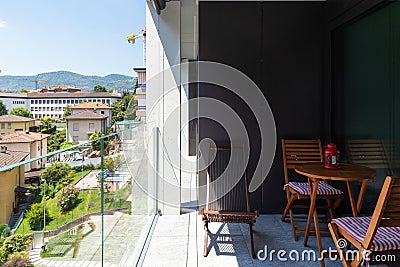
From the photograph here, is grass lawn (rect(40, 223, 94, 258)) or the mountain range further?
the mountain range

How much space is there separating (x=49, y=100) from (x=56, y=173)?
1.02 meters

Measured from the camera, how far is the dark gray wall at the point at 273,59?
3.94m

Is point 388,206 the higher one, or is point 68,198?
point 68,198

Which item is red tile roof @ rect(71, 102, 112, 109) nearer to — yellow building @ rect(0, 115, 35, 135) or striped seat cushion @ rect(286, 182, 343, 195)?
yellow building @ rect(0, 115, 35, 135)

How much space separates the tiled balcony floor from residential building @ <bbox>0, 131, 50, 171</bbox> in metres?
1.57

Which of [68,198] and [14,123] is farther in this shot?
[14,123]

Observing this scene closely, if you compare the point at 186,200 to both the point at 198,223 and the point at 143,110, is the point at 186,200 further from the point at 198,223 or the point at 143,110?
the point at 143,110

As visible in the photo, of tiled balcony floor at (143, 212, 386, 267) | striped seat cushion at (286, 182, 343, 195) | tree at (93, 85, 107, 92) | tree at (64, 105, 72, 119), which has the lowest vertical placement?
tiled balcony floor at (143, 212, 386, 267)

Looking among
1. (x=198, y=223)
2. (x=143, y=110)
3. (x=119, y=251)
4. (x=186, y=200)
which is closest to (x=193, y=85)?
(x=143, y=110)

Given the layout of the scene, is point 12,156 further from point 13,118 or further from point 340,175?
point 340,175

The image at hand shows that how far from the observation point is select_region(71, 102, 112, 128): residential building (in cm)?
214

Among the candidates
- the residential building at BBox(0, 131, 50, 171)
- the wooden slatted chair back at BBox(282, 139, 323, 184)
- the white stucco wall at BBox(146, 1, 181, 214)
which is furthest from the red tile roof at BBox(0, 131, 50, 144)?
the wooden slatted chair back at BBox(282, 139, 323, 184)

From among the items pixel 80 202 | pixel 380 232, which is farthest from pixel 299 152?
pixel 80 202

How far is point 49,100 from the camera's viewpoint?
6.77 ft
